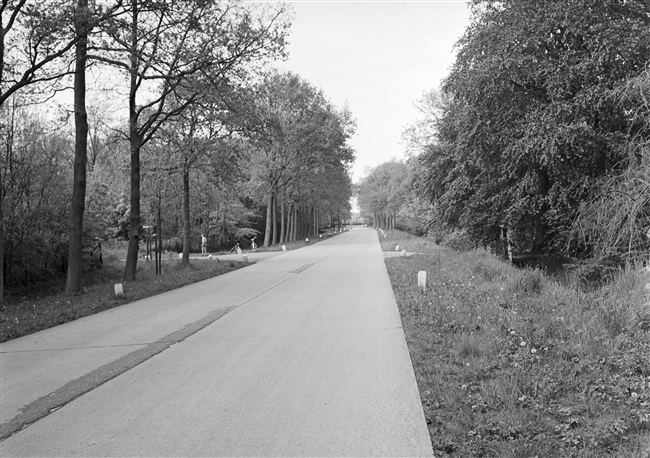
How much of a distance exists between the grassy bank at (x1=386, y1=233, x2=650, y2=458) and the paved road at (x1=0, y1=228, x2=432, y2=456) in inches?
13.9

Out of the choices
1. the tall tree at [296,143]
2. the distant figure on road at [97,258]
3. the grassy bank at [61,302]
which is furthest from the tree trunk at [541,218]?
the distant figure on road at [97,258]

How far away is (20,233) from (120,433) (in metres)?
18.0

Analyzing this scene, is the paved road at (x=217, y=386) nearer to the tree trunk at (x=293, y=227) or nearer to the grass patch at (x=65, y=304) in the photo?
the grass patch at (x=65, y=304)

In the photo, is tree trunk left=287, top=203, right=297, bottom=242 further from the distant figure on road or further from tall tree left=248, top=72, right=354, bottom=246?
the distant figure on road

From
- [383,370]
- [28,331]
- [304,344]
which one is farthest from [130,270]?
[383,370]

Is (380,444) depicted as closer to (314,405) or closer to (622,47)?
(314,405)

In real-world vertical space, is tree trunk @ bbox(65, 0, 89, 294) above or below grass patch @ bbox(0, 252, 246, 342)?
above

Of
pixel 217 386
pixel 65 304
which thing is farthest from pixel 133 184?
pixel 217 386

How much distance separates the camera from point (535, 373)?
4.96m

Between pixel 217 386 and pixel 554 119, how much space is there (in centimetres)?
1380

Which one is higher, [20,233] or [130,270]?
[20,233]

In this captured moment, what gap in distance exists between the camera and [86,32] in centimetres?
1130

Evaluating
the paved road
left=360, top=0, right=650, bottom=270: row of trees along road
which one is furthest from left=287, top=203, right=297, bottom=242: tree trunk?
the paved road

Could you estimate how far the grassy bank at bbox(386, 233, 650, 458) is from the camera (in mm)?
3564
